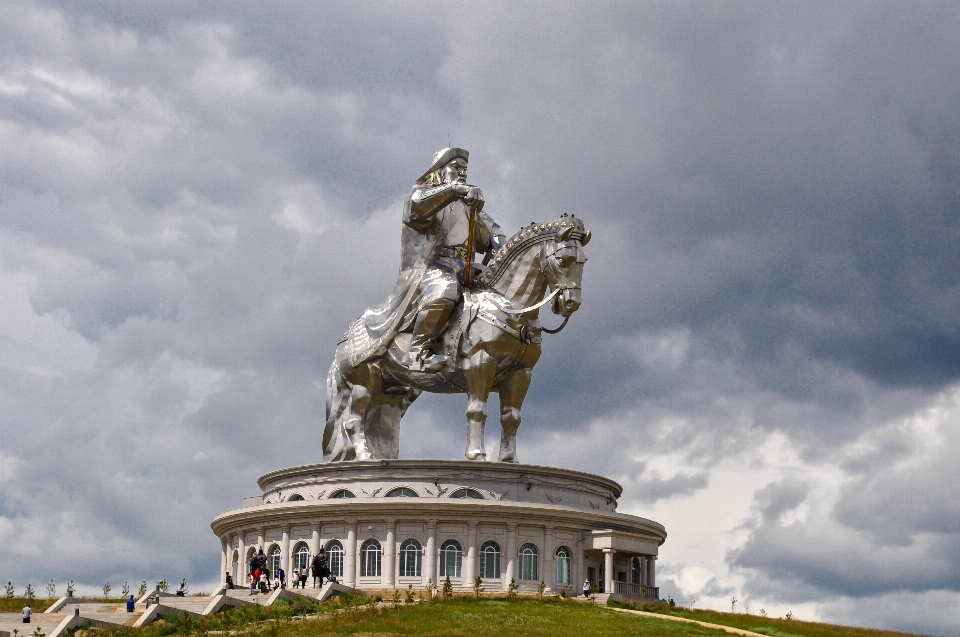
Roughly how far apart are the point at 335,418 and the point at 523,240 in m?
8.88

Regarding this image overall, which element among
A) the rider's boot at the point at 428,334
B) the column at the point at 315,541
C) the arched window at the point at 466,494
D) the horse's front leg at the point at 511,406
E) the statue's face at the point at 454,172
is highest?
the statue's face at the point at 454,172

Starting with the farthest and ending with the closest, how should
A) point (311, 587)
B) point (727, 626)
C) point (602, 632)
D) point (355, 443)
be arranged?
point (355, 443)
point (311, 587)
point (727, 626)
point (602, 632)

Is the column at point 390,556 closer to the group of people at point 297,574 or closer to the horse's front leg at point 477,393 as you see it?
the group of people at point 297,574

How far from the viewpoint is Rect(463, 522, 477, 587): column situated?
37.2m

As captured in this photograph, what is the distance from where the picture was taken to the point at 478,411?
38406 millimetres

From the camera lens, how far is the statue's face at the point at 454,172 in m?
40.5

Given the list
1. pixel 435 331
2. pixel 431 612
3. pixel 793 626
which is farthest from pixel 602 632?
pixel 435 331

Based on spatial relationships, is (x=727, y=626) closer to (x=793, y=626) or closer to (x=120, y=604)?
(x=793, y=626)

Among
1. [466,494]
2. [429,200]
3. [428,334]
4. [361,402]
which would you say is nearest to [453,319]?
[428,334]

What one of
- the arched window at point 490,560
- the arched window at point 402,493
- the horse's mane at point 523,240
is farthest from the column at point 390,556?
the horse's mane at point 523,240

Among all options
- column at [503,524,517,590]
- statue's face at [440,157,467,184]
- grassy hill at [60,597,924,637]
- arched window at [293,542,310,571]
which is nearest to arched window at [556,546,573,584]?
column at [503,524,517,590]

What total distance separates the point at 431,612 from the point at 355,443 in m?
11.5

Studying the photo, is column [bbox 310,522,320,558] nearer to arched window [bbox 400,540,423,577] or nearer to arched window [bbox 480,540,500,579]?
arched window [bbox 400,540,423,577]

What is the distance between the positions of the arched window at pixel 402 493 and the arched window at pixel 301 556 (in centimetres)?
311
